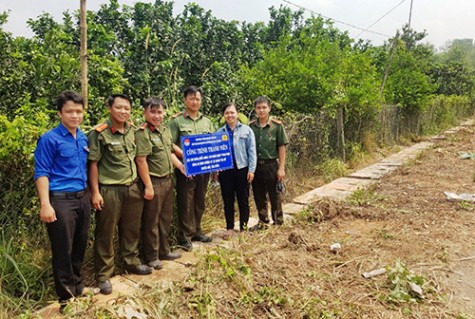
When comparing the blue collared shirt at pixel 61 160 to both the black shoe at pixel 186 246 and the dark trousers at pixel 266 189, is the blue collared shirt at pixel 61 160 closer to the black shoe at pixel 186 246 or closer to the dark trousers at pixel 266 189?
the black shoe at pixel 186 246

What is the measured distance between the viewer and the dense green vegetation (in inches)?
124

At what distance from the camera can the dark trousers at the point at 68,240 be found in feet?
8.77

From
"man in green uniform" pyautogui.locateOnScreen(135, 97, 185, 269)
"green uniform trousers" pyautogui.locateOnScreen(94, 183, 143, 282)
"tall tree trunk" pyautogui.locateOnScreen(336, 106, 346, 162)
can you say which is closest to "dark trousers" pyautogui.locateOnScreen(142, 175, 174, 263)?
"man in green uniform" pyautogui.locateOnScreen(135, 97, 185, 269)

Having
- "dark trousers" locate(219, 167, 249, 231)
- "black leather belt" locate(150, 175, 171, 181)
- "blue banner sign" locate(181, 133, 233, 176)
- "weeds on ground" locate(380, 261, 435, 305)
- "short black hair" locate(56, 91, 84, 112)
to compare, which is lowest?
"weeds on ground" locate(380, 261, 435, 305)

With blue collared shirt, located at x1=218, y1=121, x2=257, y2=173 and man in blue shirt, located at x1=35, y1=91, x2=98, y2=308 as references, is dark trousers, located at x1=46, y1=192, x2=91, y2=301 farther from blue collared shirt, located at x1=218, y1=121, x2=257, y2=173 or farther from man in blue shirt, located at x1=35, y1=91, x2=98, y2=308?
blue collared shirt, located at x1=218, y1=121, x2=257, y2=173

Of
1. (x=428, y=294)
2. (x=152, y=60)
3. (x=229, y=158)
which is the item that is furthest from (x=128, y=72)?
(x=428, y=294)

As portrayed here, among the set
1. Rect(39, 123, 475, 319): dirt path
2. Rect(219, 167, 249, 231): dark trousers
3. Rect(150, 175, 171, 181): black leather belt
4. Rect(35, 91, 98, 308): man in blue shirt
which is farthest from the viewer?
Rect(219, 167, 249, 231): dark trousers

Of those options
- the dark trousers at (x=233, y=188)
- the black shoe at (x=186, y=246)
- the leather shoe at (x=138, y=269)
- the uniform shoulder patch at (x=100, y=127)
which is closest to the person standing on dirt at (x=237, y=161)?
the dark trousers at (x=233, y=188)

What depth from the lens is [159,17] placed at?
331 inches

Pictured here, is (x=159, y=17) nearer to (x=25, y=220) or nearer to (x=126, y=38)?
(x=126, y=38)

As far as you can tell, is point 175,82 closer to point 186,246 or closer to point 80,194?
point 186,246

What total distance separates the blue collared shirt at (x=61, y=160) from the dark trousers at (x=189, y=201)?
1.25m

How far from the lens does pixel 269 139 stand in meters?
4.49

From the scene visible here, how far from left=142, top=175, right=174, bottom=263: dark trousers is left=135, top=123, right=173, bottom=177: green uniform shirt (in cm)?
9
